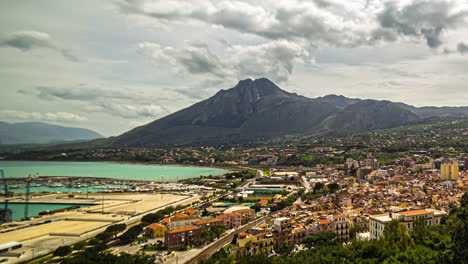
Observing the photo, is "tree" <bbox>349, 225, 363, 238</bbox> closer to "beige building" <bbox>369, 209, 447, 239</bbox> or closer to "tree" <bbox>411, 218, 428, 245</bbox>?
"beige building" <bbox>369, 209, 447, 239</bbox>

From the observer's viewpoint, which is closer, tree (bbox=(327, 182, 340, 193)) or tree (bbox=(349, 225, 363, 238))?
tree (bbox=(349, 225, 363, 238))

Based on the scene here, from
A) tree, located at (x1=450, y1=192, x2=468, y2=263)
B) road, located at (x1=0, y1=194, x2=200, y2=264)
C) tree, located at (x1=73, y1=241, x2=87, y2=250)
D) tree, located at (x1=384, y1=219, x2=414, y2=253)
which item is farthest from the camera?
tree, located at (x1=73, y1=241, x2=87, y2=250)

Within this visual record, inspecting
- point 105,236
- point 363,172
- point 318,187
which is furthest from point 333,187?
point 105,236

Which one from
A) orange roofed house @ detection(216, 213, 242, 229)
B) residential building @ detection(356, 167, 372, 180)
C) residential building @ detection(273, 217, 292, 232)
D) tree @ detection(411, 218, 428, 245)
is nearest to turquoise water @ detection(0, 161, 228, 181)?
residential building @ detection(356, 167, 372, 180)

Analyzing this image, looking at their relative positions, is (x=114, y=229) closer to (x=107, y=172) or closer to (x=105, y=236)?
(x=105, y=236)

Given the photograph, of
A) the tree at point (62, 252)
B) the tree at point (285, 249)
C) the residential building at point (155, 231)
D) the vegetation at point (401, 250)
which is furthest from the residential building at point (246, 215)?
the tree at point (62, 252)

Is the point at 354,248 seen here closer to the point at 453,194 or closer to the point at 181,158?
the point at 453,194
